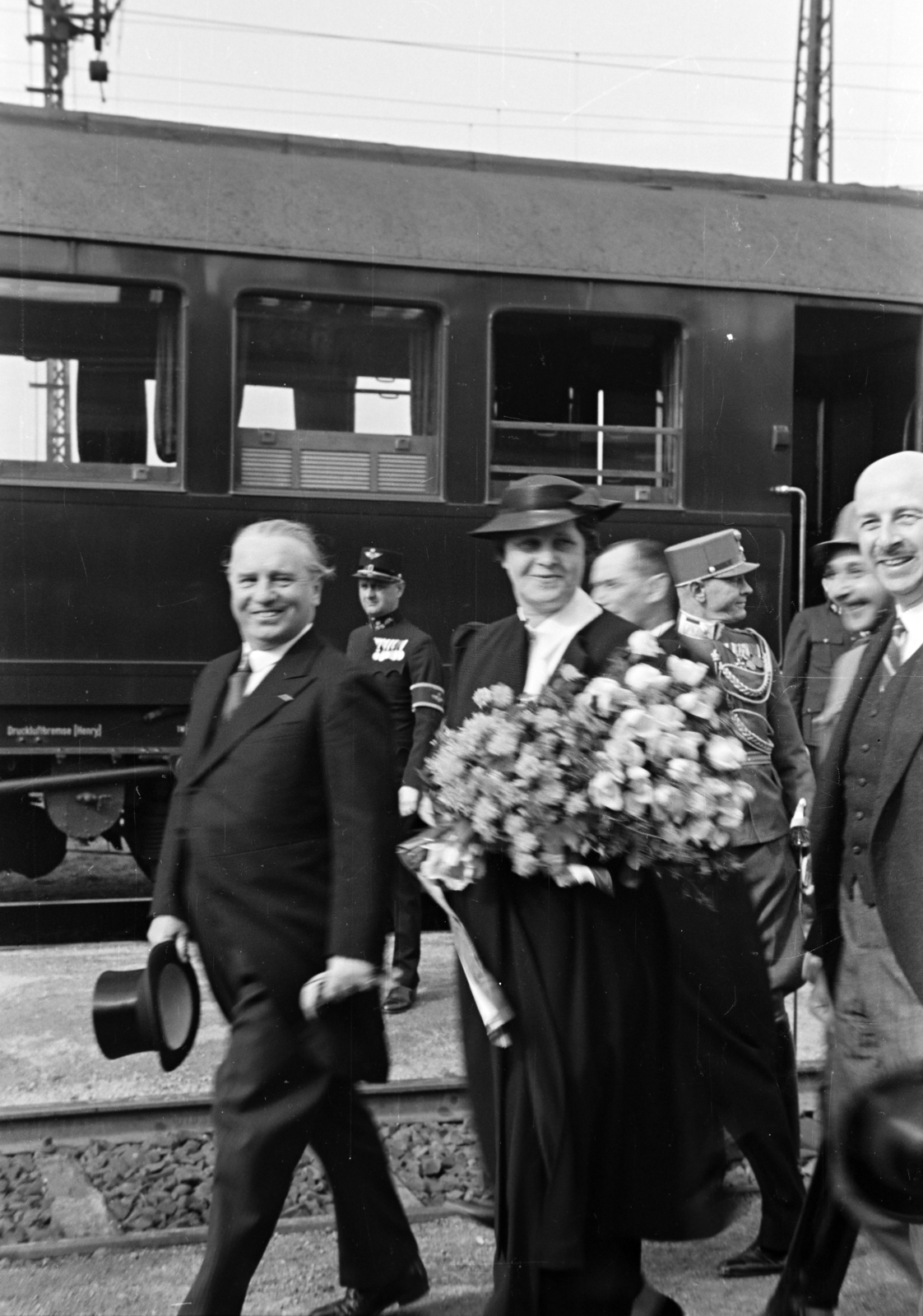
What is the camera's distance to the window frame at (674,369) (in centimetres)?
671

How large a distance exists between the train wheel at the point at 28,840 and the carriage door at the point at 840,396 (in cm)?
395

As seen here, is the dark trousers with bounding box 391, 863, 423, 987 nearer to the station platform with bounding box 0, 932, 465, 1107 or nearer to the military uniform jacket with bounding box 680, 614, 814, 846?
the station platform with bounding box 0, 932, 465, 1107

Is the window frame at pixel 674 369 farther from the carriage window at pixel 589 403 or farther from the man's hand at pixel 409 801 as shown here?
the man's hand at pixel 409 801

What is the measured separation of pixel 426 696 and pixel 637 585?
2160mm

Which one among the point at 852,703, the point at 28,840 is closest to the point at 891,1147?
the point at 852,703

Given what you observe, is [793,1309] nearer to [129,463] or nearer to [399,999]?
[399,999]

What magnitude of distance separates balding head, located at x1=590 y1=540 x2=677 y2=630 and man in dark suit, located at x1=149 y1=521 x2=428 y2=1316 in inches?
34.8

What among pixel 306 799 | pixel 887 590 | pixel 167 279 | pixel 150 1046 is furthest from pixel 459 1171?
pixel 167 279

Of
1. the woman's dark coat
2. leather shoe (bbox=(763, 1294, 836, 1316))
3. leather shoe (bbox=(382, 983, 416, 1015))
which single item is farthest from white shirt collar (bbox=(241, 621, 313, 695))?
leather shoe (bbox=(382, 983, 416, 1015))

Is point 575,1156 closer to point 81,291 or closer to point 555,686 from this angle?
point 555,686

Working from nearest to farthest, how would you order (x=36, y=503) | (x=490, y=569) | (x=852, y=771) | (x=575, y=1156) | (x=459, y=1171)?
(x=575, y=1156), (x=852, y=771), (x=459, y=1171), (x=36, y=503), (x=490, y=569)

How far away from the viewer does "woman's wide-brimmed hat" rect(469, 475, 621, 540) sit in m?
3.31

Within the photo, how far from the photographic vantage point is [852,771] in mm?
3336

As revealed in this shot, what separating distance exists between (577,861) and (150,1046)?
3.57 ft
